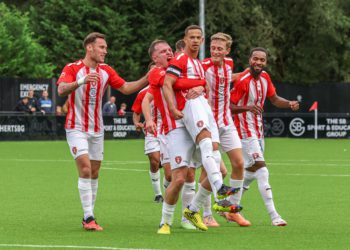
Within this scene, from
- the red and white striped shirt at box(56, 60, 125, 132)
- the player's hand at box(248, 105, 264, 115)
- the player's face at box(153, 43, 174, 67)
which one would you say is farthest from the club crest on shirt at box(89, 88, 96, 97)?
the player's hand at box(248, 105, 264, 115)

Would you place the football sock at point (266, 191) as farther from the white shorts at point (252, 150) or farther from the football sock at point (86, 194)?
the football sock at point (86, 194)

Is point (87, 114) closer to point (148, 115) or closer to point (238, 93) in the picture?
point (148, 115)

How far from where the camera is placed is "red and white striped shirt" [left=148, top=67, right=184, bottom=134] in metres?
12.6

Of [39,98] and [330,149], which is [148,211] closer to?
[330,149]

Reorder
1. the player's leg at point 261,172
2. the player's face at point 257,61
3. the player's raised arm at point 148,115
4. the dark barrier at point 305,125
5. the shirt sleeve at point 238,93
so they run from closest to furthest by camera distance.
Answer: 1. the player's raised arm at point 148,115
2. the player's leg at point 261,172
3. the player's face at point 257,61
4. the shirt sleeve at point 238,93
5. the dark barrier at point 305,125

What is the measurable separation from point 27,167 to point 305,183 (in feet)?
25.4

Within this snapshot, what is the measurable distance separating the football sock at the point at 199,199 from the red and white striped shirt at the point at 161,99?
87cm

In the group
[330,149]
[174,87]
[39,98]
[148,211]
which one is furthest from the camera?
[39,98]

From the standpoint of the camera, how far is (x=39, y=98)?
45875 millimetres

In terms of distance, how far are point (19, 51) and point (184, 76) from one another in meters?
40.2

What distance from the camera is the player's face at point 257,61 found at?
559 inches

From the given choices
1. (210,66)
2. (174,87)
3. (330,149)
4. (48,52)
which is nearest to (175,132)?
(174,87)

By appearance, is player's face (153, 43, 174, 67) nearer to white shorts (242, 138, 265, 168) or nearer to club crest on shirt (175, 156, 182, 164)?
club crest on shirt (175, 156, 182, 164)

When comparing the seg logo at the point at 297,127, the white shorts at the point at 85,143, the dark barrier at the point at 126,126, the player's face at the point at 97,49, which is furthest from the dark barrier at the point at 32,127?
the player's face at the point at 97,49
